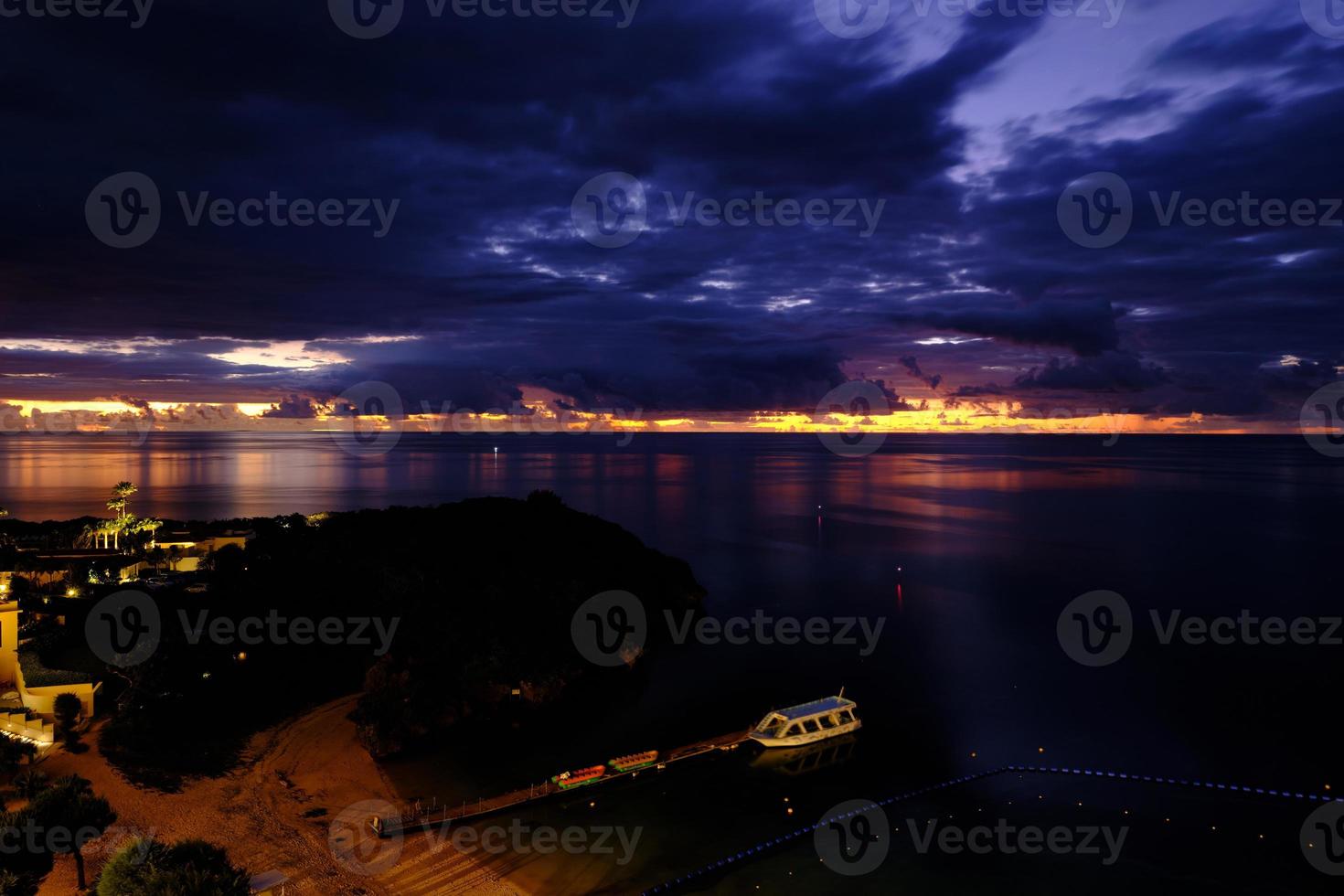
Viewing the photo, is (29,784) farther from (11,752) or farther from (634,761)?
(634,761)

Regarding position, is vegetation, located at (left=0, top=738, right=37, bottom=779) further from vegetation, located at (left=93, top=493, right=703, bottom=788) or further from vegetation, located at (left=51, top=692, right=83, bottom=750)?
vegetation, located at (left=93, top=493, right=703, bottom=788)

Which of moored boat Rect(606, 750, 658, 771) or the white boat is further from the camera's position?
the white boat

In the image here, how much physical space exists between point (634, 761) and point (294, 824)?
10.2m

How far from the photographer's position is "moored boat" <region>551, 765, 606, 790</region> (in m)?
24.6

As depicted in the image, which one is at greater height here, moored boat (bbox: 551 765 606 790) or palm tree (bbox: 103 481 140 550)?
palm tree (bbox: 103 481 140 550)

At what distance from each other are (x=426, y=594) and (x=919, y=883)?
83.5ft

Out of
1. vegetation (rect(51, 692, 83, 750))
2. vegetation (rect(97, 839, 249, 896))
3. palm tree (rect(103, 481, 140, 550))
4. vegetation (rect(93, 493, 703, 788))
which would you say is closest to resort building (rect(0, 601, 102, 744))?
vegetation (rect(51, 692, 83, 750))

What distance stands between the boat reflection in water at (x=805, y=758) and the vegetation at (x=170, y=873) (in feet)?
55.2

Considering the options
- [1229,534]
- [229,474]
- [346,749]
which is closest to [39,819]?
[346,749]

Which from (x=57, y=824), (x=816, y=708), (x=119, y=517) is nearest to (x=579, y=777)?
(x=816, y=708)

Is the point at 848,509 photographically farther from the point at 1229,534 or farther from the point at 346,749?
the point at 346,749

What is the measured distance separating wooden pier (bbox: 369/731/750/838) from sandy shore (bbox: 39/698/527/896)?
2.27 ft

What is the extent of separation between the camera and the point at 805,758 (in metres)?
27.7

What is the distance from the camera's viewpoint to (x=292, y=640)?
Result: 34.8 metres
